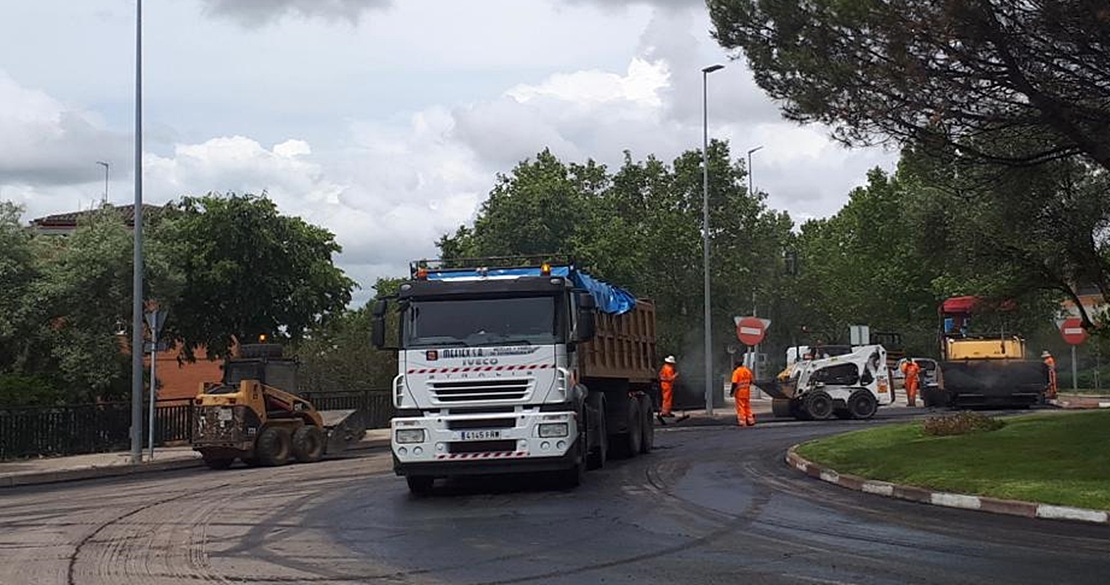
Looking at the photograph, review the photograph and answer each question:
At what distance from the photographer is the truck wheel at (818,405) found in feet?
108

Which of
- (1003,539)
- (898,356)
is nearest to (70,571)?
(1003,539)

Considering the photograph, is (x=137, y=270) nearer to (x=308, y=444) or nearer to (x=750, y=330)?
(x=308, y=444)

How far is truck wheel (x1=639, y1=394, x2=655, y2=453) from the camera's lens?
2284 cm

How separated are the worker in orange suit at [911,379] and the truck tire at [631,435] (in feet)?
67.9

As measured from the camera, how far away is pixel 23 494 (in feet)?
62.1

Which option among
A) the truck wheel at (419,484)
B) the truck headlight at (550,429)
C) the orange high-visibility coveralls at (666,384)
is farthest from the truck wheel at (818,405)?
the truck headlight at (550,429)

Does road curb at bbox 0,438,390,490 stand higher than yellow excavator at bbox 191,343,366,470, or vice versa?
yellow excavator at bbox 191,343,366,470

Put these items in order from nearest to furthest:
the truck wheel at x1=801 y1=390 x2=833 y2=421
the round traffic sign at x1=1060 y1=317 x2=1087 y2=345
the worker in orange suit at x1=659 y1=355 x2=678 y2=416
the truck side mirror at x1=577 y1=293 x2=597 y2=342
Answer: the truck side mirror at x1=577 y1=293 x2=597 y2=342 < the truck wheel at x1=801 y1=390 x2=833 y2=421 < the worker in orange suit at x1=659 y1=355 x2=678 y2=416 < the round traffic sign at x1=1060 y1=317 x2=1087 y2=345

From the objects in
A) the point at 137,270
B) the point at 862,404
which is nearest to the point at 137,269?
the point at 137,270

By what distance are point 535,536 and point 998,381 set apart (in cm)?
2512

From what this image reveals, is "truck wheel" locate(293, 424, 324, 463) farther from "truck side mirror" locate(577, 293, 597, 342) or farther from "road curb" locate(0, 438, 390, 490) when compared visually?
"truck side mirror" locate(577, 293, 597, 342)

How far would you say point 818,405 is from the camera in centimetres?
3322

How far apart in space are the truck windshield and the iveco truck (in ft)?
0.04

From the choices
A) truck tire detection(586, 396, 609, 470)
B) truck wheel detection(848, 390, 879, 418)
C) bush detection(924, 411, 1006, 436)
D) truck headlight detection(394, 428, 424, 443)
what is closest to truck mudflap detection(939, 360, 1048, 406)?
truck wheel detection(848, 390, 879, 418)
